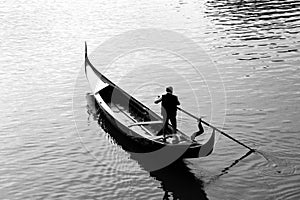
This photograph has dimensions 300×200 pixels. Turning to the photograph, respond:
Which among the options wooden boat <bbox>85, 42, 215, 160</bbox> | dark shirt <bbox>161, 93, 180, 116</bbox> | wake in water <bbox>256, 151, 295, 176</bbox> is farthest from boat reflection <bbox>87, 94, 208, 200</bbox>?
wake in water <bbox>256, 151, 295, 176</bbox>

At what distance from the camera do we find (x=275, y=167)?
1988 cm

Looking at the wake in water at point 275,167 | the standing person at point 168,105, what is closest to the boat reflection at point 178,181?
the standing person at point 168,105

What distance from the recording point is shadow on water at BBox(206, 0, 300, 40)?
44000 millimetres

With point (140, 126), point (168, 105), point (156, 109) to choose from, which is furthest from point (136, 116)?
point (168, 105)

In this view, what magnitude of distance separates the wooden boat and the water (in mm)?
986

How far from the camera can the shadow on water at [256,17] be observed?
44.0 meters

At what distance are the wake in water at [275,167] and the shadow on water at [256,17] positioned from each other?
Result: 23.7 m

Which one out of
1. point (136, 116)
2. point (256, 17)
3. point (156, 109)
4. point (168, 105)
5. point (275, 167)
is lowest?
point (156, 109)

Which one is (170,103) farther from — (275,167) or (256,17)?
(256,17)

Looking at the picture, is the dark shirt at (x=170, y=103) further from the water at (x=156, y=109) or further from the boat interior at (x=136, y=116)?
the water at (x=156, y=109)

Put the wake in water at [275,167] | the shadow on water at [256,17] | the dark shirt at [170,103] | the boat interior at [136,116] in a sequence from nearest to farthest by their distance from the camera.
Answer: the wake in water at [275,167], the dark shirt at [170,103], the boat interior at [136,116], the shadow on water at [256,17]

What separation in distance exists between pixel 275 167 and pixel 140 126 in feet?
24.1

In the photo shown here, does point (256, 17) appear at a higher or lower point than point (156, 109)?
higher

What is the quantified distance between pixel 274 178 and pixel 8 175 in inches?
471
